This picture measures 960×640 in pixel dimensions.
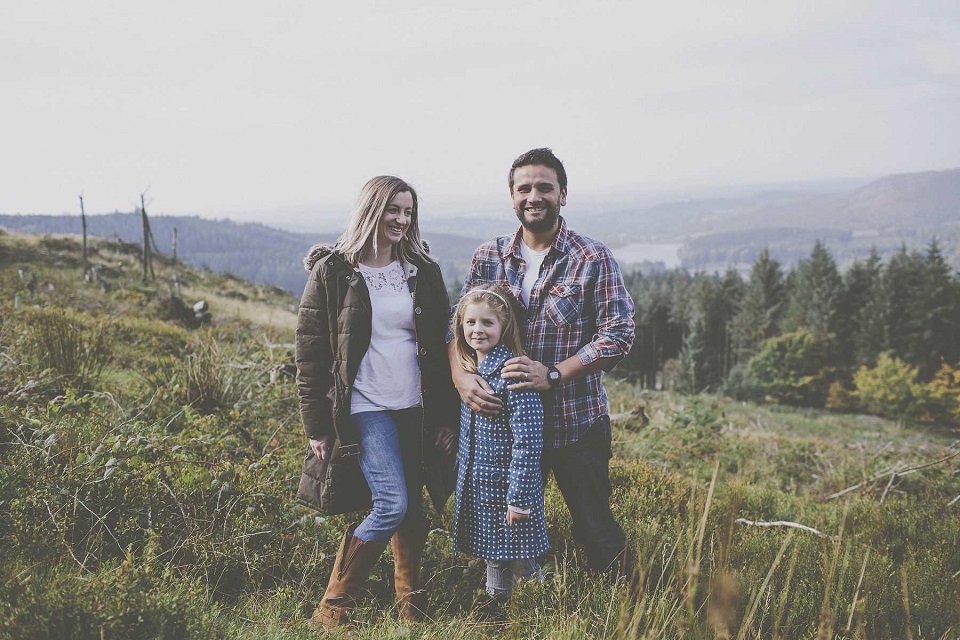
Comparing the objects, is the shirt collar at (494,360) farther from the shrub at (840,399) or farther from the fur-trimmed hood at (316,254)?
the shrub at (840,399)

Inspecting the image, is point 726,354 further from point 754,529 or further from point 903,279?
point 754,529

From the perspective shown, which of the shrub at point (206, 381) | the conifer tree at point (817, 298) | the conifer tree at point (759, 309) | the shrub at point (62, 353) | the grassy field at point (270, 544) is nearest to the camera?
the grassy field at point (270, 544)

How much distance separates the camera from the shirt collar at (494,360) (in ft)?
9.76

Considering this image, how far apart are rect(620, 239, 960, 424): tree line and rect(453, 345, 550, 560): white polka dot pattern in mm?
35186

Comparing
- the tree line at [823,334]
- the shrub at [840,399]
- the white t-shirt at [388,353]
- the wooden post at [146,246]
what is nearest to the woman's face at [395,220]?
the white t-shirt at [388,353]

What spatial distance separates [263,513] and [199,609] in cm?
110

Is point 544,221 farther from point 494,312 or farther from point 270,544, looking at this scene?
point 270,544

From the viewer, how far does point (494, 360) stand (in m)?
2.99

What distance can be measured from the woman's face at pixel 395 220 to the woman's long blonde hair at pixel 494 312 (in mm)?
473

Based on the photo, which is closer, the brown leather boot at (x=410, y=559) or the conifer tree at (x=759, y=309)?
the brown leather boot at (x=410, y=559)

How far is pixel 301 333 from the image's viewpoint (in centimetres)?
303

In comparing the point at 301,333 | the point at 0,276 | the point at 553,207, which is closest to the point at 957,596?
the point at 553,207

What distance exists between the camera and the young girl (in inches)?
113

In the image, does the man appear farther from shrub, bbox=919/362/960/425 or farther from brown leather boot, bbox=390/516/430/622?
shrub, bbox=919/362/960/425
